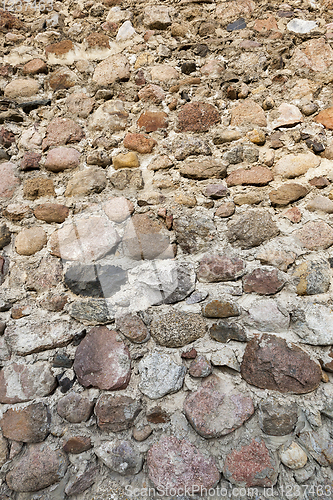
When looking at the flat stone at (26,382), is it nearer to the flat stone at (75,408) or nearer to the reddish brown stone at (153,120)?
the flat stone at (75,408)

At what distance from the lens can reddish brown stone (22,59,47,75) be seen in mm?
1560

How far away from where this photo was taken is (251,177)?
1.23 metres

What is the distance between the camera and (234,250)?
3.79ft

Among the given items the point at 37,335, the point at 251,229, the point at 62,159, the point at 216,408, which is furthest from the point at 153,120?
the point at 216,408

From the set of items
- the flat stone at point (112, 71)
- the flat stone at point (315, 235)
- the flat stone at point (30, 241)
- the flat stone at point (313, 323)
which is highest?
the flat stone at point (112, 71)

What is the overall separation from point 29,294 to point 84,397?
0.50m

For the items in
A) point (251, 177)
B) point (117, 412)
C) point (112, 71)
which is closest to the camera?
point (117, 412)

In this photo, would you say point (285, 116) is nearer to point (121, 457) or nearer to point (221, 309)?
point (221, 309)

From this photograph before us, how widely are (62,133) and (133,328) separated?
1060mm

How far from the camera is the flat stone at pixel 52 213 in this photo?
1.29 meters

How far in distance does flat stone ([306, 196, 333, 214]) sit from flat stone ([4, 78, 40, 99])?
5.10 feet

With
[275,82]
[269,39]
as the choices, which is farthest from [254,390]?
[269,39]

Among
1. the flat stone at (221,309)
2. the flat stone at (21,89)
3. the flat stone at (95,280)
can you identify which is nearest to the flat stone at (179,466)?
the flat stone at (221,309)

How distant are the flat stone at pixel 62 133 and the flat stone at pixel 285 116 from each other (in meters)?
0.96
